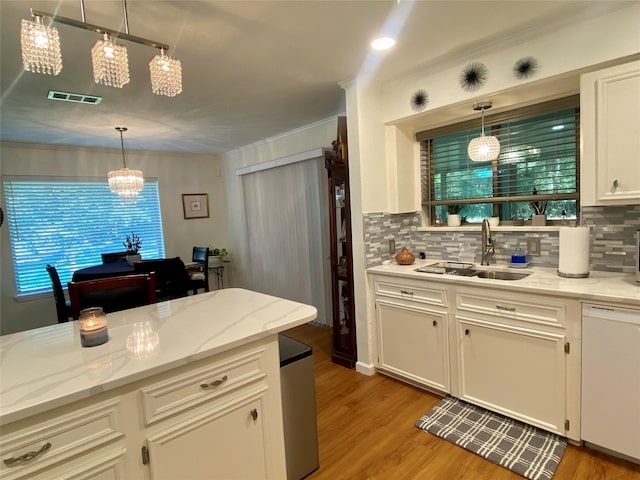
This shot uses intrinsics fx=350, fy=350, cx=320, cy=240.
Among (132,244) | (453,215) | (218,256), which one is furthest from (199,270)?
(453,215)

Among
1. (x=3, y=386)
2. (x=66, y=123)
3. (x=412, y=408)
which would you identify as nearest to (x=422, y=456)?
(x=412, y=408)

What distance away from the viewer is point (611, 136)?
6.25 feet

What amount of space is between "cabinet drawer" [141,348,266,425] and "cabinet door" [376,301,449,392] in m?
1.47

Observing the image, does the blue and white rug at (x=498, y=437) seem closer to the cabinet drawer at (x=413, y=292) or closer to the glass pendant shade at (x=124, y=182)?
the cabinet drawer at (x=413, y=292)

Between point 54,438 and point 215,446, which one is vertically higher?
point 54,438

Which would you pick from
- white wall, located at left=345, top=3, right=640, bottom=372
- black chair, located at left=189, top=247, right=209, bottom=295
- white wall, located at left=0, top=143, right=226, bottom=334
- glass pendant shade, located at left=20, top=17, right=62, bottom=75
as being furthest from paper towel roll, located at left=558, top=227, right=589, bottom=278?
white wall, located at left=0, top=143, right=226, bottom=334

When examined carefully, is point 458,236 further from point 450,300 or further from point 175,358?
point 175,358

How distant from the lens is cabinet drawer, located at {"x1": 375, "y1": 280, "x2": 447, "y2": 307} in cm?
243

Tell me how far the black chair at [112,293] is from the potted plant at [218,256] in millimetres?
3467

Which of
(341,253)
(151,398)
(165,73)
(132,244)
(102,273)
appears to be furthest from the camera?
(132,244)

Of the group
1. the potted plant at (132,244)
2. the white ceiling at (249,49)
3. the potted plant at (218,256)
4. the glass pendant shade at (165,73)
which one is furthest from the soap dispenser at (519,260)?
the potted plant at (132,244)

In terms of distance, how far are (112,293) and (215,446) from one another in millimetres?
1072

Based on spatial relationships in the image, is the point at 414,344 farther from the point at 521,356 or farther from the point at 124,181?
the point at 124,181

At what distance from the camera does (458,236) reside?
2963 millimetres
